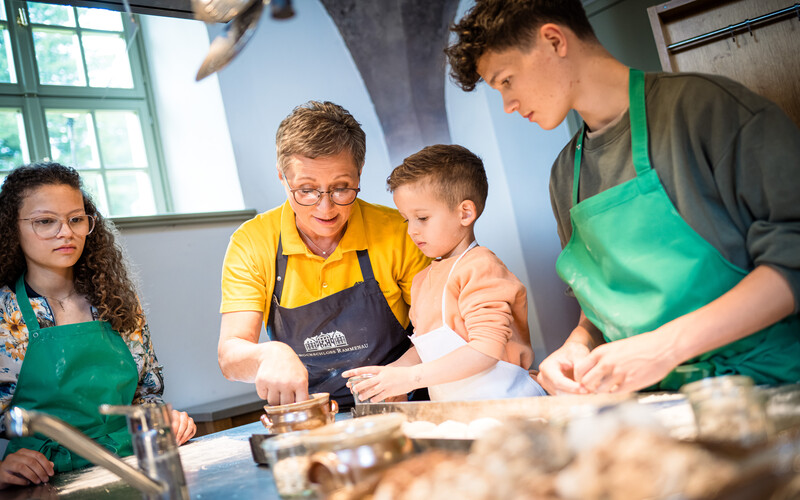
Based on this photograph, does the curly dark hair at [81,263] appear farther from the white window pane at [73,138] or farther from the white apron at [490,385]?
the white window pane at [73,138]

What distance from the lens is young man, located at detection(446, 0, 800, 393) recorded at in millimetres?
1075

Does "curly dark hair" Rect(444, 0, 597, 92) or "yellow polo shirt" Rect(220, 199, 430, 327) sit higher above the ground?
"curly dark hair" Rect(444, 0, 597, 92)

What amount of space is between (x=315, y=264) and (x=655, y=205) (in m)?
1.03

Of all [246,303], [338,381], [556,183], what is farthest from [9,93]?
[556,183]

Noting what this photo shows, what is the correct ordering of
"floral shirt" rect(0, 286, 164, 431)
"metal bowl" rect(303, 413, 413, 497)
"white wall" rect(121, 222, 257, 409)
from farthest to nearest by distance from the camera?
"white wall" rect(121, 222, 257, 409)
"floral shirt" rect(0, 286, 164, 431)
"metal bowl" rect(303, 413, 413, 497)

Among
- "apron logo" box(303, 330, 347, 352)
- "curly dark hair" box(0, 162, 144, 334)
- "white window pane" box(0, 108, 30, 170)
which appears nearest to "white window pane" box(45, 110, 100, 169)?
"white window pane" box(0, 108, 30, 170)

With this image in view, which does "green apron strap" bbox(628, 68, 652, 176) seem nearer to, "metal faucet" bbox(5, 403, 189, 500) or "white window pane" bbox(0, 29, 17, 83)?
"metal faucet" bbox(5, 403, 189, 500)

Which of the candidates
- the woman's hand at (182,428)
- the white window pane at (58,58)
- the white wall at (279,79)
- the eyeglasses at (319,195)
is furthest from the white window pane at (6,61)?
the woman's hand at (182,428)

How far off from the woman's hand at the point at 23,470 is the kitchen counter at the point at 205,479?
0.07 feet

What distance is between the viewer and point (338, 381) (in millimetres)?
1854

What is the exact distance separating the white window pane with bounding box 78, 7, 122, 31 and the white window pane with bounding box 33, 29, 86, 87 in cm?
10

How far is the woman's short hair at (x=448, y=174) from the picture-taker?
1.83m

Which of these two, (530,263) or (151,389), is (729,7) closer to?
(530,263)

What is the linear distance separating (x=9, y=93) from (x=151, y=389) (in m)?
2.30
